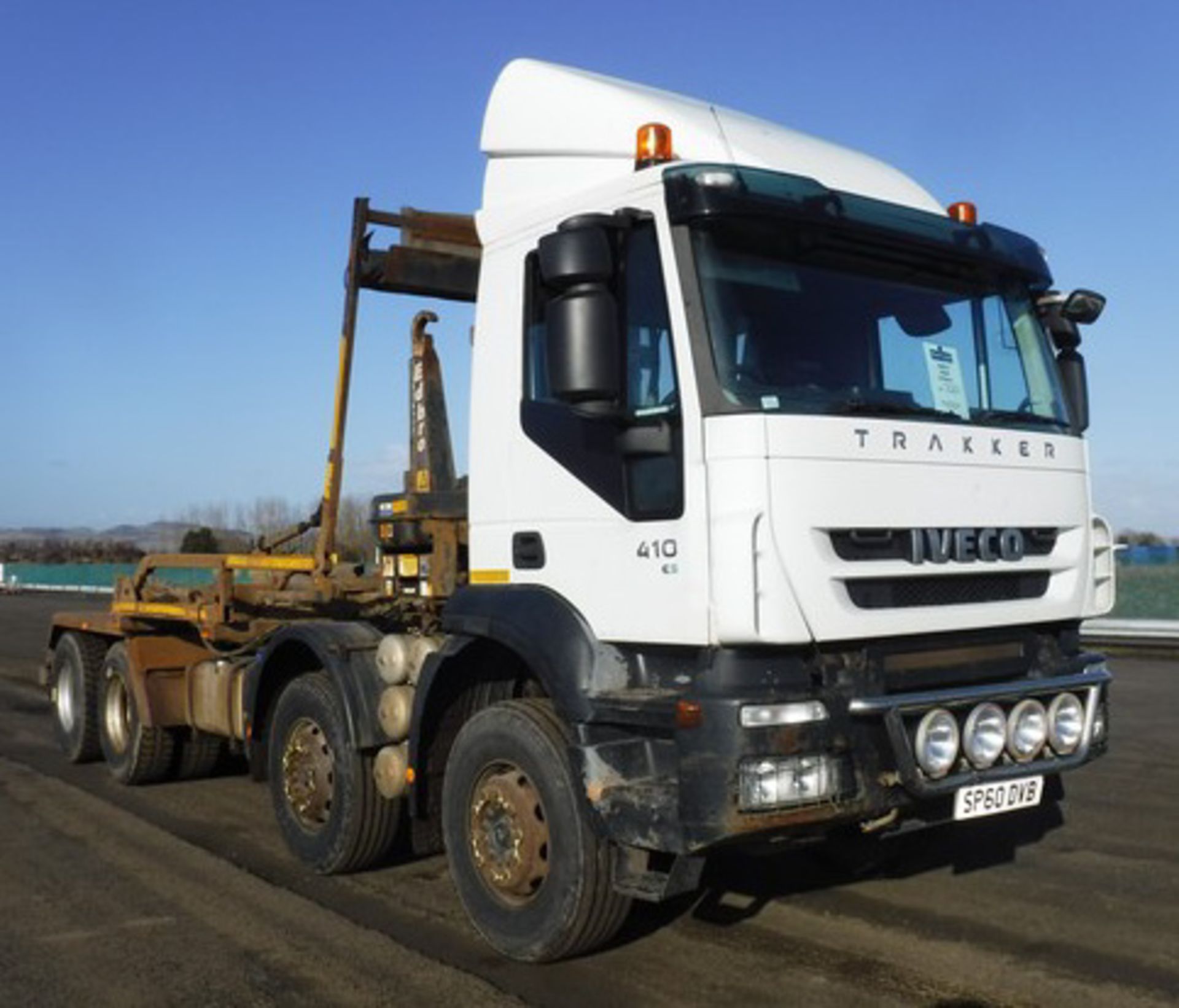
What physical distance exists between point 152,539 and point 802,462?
13034 mm

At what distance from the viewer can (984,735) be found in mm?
4691

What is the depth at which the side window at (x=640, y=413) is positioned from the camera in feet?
14.9

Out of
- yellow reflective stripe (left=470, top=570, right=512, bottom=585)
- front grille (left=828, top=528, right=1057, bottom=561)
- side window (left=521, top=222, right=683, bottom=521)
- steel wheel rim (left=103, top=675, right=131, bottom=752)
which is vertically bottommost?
steel wheel rim (left=103, top=675, right=131, bottom=752)

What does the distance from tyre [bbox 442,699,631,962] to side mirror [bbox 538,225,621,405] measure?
1.39 metres

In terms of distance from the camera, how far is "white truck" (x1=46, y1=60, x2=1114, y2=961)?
171 inches

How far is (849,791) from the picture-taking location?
14.3 feet

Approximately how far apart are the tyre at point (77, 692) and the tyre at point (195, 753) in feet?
3.54

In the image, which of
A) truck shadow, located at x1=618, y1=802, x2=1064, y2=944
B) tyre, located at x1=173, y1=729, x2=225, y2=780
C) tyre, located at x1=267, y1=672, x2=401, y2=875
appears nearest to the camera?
truck shadow, located at x1=618, y1=802, x2=1064, y2=944

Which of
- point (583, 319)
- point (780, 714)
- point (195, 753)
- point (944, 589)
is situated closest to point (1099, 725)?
point (944, 589)

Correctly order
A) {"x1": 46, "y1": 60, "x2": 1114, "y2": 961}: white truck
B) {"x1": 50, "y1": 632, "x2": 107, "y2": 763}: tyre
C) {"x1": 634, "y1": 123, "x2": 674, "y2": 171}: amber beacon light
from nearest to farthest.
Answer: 1. {"x1": 46, "y1": 60, "x2": 1114, "y2": 961}: white truck
2. {"x1": 634, "y1": 123, "x2": 674, "y2": 171}: amber beacon light
3. {"x1": 50, "y1": 632, "x2": 107, "y2": 763}: tyre

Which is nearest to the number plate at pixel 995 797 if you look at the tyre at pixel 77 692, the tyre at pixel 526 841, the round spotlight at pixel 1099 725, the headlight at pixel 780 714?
the round spotlight at pixel 1099 725

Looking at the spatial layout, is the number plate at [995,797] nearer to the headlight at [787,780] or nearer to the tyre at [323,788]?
the headlight at [787,780]

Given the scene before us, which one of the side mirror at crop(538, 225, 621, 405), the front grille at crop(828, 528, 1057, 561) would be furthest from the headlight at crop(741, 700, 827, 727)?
the side mirror at crop(538, 225, 621, 405)

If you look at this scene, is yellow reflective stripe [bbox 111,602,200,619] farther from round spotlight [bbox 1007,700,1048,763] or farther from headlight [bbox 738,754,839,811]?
Answer: round spotlight [bbox 1007,700,1048,763]
